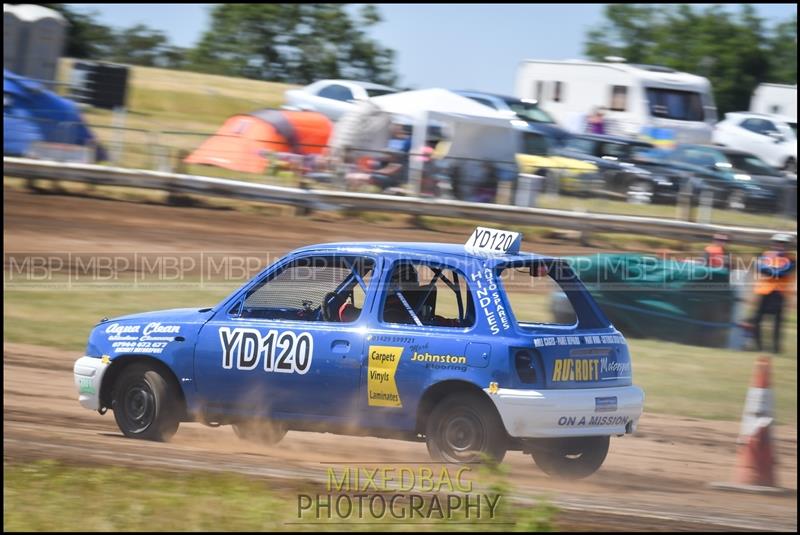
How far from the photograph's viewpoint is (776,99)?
32.2m

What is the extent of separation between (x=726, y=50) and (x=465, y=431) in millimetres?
49180

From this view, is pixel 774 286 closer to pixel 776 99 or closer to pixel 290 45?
pixel 776 99

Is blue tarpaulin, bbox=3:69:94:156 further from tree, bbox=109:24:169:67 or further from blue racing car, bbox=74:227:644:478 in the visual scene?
tree, bbox=109:24:169:67

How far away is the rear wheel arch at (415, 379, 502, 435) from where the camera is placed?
22.7 feet

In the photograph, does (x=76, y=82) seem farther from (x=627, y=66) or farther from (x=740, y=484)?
(x=740, y=484)

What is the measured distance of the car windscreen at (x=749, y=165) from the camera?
22516mm

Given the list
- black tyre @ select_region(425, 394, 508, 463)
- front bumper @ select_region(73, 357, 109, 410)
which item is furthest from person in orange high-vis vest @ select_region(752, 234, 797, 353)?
front bumper @ select_region(73, 357, 109, 410)

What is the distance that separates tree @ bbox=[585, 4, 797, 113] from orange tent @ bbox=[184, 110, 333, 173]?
35282 mm

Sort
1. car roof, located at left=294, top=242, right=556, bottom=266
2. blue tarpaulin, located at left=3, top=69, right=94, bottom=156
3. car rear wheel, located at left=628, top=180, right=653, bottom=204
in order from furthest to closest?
blue tarpaulin, located at left=3, top=69, right=94, bottom=156
car rear wheel, located at left=628, top=180, right=653, bottom=204
car roof, located at left=294, top=242, right=556, bottom=266

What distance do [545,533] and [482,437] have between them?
1.73m

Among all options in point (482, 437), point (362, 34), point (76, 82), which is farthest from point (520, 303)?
point (362, 34)

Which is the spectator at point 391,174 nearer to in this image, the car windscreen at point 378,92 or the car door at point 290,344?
the car windscreen at point 378,92

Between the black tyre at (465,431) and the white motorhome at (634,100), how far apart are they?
62.4ft

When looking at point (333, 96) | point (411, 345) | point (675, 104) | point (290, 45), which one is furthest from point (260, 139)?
point (290, 45)
